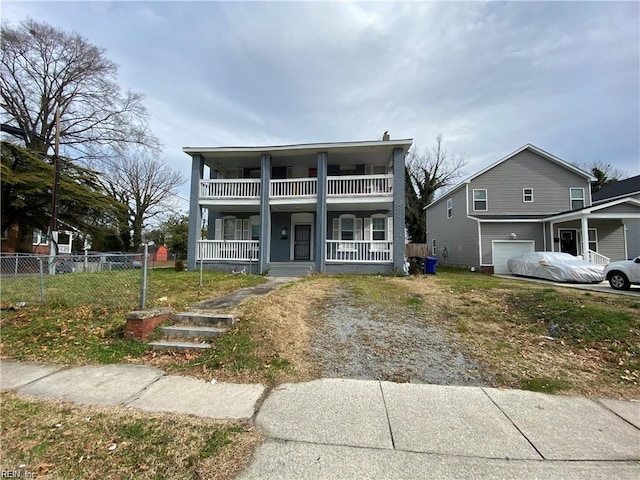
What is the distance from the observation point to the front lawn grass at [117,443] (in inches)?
90.7

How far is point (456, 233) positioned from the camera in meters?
22.4

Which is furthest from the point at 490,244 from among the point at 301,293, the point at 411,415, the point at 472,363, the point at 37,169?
the point at 37,169

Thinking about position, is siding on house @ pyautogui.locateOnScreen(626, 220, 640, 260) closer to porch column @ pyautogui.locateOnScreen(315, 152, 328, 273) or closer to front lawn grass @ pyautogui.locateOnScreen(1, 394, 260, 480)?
porch column @ pyautogui.locateOnScreen(315, 152, 328, 273)

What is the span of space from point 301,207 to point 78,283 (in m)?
9.32

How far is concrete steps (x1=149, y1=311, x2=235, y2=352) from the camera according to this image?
15.7ft

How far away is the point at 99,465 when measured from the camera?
2.34 meters

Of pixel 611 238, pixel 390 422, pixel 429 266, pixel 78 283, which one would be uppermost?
pixel 611 238

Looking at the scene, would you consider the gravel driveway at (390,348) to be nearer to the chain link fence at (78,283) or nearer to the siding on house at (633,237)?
the chain link fence at (78,283)

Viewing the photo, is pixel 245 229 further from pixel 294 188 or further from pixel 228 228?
pixel 294 188

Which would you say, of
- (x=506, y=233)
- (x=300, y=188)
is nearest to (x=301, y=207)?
(x=300, y=188)

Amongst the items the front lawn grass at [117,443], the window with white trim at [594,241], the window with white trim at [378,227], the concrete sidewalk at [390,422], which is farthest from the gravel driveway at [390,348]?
the window with white trim at [594,241]

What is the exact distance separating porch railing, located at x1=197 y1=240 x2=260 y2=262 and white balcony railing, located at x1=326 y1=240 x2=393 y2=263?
3.62 meters

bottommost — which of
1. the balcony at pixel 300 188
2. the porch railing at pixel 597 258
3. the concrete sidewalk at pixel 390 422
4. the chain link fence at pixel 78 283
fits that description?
the concrete sidewalk at pixel 390 422

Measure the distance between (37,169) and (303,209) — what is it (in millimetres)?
18291
